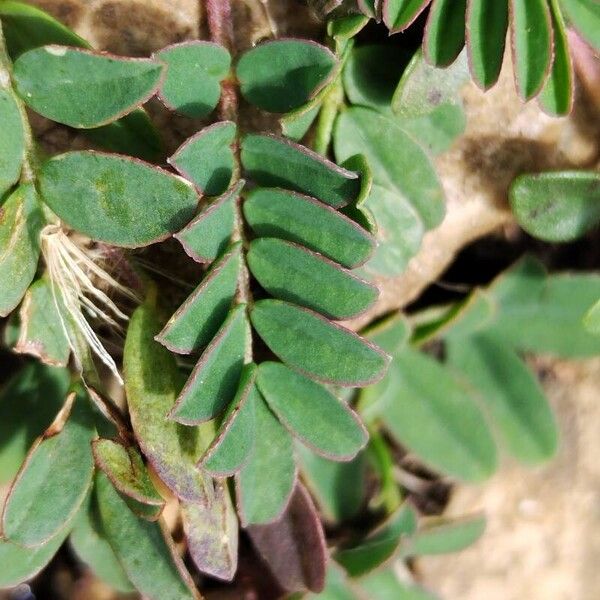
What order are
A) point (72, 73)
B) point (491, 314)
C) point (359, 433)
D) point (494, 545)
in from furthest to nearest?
point (494, 545), point (491, 314), point (359, 433), point (72, 73)

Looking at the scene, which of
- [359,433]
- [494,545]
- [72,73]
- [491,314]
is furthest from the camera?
[494,545]

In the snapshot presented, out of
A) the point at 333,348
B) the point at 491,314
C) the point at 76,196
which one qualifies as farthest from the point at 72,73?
the point at 491,314

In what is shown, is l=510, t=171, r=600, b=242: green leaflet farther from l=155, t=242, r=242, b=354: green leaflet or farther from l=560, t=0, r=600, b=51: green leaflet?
l=155, t=242, r=242, b=354: green leaflet

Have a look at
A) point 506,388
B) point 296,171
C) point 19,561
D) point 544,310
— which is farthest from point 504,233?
point 19,561

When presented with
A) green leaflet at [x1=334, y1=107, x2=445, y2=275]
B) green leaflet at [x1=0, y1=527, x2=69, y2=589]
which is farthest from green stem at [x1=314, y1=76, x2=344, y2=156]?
green leaflet at [x1=0, y1=527, x2=69, y2=589]

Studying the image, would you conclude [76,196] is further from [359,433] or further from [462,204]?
[462,204]

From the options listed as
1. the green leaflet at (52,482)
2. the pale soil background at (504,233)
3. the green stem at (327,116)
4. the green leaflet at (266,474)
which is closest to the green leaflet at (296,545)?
the green leaflet at (266,474)
